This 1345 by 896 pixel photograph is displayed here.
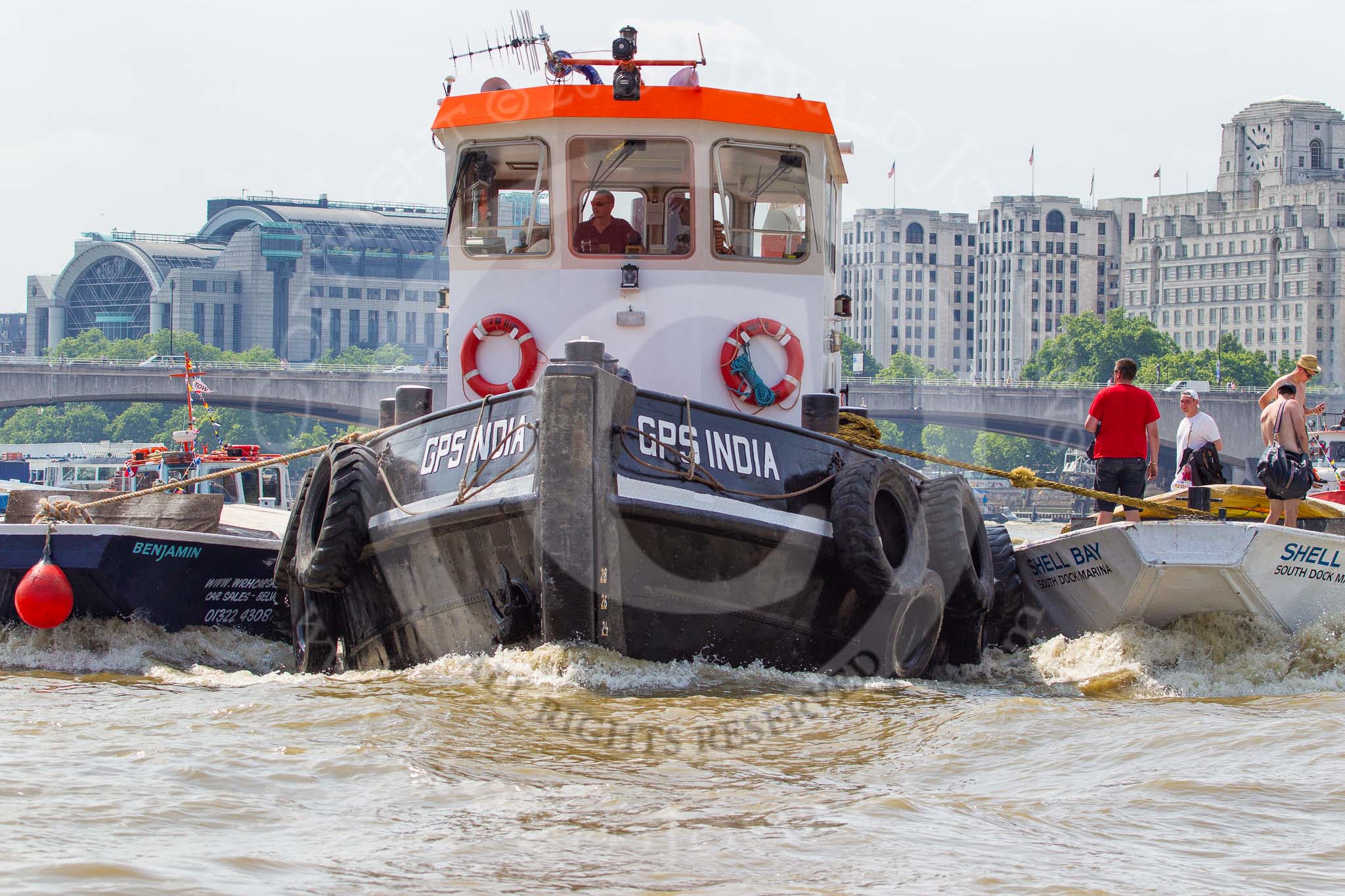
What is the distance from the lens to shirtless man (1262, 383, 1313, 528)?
1248 centimetres

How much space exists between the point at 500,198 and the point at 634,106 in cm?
118

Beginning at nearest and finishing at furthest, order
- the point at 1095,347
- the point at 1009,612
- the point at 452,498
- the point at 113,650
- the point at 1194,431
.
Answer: the point at 452,498 < the point at 113,650 < the point at 1009,612 < the point at 1194,431 < the point at 1095,347

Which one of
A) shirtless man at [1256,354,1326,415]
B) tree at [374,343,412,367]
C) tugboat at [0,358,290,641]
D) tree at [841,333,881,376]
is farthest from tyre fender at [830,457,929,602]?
tree at [841,333,881,376]

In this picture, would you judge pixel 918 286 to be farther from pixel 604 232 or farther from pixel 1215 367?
pixel 604 232

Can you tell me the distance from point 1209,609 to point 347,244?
374 ft

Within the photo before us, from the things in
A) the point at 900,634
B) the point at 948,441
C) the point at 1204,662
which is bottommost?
the point at 948,441

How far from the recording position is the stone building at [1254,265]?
138m

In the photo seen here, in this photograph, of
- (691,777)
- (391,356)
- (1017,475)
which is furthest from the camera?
(391,356)

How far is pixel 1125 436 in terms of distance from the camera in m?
12.8

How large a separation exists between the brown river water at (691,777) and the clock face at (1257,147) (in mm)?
159652

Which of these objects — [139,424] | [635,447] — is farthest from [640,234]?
[139,424]

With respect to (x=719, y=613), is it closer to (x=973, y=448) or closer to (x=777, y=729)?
(x=777, y=729)

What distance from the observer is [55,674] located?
1228 centimetres

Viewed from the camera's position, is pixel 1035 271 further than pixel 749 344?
Yes
